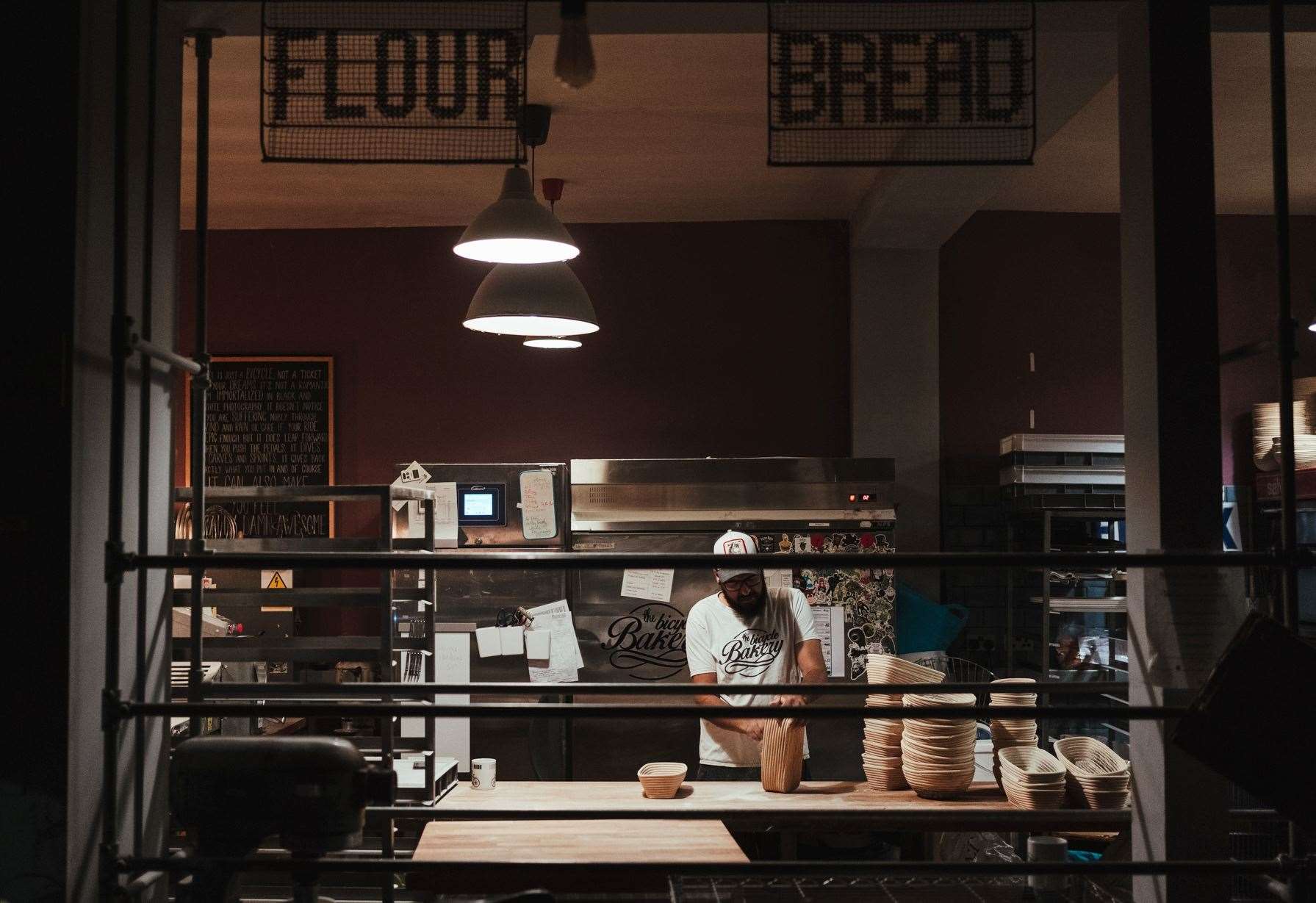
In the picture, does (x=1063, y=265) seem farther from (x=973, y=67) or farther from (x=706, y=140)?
(x=973, y=67)

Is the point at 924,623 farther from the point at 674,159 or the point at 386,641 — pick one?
the point at 386,641

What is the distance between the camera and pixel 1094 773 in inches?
151

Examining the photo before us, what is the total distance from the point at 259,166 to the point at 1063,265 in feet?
14.4

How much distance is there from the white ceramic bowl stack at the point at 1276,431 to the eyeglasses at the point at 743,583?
10.2 ft

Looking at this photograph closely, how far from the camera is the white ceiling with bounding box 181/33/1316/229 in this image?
13.7 ft

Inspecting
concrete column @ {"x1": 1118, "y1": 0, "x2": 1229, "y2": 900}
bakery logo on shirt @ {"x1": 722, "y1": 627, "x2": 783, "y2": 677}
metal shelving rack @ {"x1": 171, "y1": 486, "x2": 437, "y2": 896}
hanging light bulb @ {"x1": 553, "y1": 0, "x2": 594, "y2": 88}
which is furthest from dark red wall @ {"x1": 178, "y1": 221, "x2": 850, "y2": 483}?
hanging light bulb @ {"x1": 553, "y1": 0, "x2": 594, "y2": 88}

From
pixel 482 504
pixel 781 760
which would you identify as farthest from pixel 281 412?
pixel 781 760

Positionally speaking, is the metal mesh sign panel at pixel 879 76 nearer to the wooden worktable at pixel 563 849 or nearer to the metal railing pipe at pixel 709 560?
the metal railing pipe at pixel 709 560

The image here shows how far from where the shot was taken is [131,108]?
7.55ft

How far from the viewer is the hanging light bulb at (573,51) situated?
1466 millimetres

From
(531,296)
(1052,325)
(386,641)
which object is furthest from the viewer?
(1052,325)

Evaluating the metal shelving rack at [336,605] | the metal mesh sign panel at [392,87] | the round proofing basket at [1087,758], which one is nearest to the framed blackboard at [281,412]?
the metal shelving rack at [336,605]

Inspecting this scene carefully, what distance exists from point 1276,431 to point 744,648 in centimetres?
343

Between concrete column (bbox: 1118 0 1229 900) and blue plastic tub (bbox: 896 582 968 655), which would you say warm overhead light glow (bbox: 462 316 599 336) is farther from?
blue plastic tub (bbox: 896 582 968 655)
